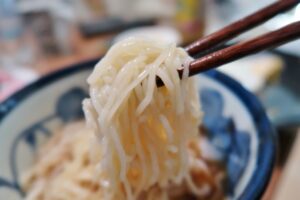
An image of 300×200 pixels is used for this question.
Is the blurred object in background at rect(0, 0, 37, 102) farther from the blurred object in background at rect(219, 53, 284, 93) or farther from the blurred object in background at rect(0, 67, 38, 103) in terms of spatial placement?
the blurred object in background at rect(219, 53, 284, 93)

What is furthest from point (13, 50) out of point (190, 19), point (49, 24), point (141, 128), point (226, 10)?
point (141, 128)

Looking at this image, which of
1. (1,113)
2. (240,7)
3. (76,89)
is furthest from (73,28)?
(1,113)

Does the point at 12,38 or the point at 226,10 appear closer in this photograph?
the point at 12,38

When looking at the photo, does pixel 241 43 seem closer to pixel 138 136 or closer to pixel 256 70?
pixel 138 136

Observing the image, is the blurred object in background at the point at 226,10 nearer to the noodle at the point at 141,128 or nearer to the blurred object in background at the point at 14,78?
the blurred object in background at the point at 14,78

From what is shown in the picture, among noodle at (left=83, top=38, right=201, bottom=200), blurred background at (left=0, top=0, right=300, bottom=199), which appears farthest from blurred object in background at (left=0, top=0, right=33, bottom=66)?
noodle at (left=83, top=38, right=201, bottom=200)

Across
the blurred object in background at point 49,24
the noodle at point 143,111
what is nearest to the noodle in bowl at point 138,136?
the noodle at point 143,111

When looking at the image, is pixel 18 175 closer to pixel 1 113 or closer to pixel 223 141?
pixel 1 113
